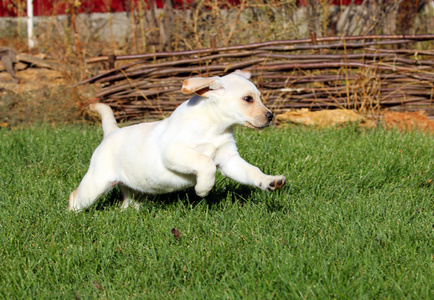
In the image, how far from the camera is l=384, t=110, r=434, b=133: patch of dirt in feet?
18.5

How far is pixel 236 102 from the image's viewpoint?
305 cm

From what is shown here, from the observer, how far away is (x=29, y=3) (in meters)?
11.4

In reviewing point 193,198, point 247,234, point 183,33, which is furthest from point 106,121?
point 183,33

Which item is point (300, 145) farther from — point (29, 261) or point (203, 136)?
point (29, 261)

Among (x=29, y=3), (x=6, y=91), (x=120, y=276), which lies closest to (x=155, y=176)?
(x=120, y=276)

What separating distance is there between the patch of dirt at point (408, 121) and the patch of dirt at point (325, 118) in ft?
0.71

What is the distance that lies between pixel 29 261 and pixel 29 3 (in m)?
10.3

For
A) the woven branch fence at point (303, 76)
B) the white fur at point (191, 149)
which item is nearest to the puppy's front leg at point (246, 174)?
the white fur at point (191, 149)

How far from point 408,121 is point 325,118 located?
38.4 inches

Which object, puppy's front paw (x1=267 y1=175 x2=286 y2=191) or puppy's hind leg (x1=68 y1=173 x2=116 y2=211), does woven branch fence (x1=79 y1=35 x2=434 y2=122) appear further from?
puppy's front paw (x1=267 y1=175 x2=286 y2=191)

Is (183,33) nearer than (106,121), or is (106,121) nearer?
(106,121)

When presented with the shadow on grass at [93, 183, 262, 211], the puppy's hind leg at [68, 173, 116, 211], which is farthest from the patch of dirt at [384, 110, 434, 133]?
the puppy's hind leg at [68, 173, 116, 211]

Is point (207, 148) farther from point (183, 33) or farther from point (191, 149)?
point (183, 33)

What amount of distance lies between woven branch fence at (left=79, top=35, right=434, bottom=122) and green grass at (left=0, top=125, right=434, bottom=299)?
1780 mm
